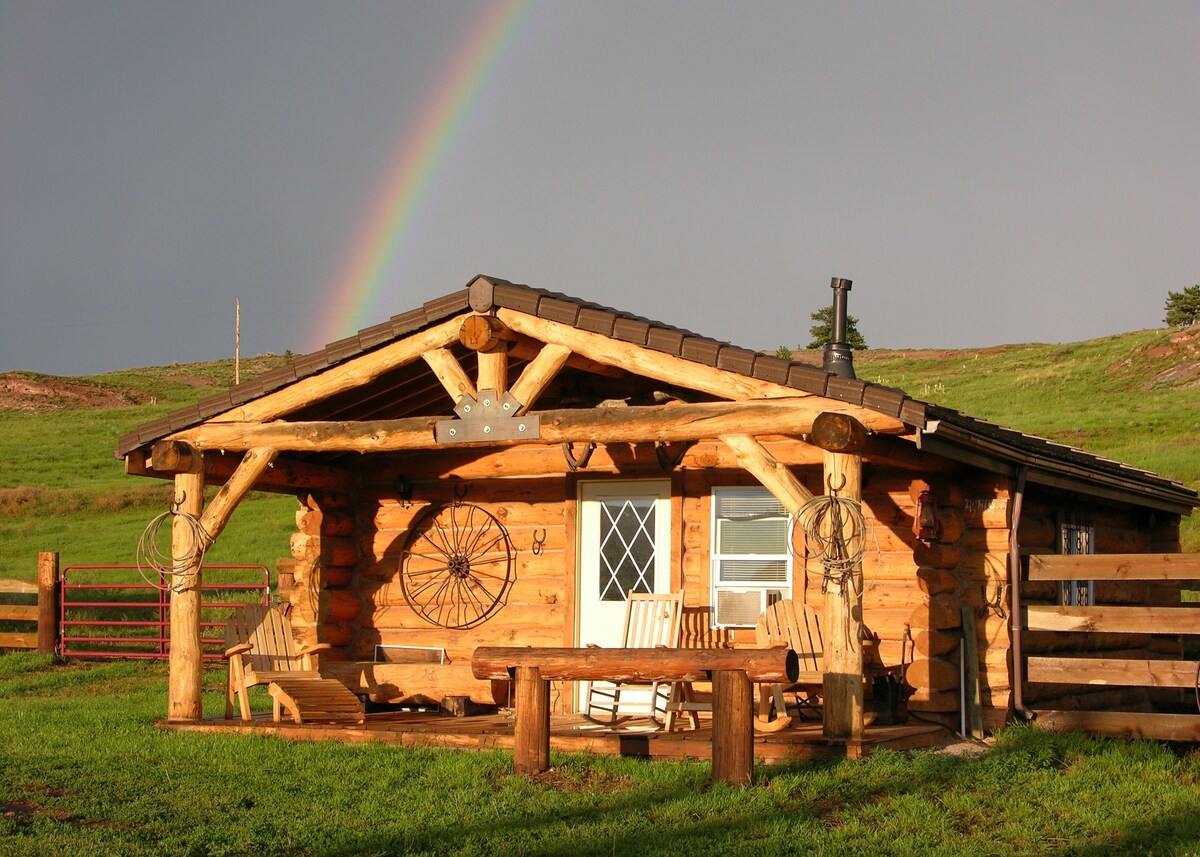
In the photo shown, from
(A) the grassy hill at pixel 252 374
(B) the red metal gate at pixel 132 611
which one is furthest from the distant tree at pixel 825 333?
(B) the red metal gate at pixel 132 611

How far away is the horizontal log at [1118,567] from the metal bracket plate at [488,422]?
424 cm

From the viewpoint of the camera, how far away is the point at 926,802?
24.9 ft

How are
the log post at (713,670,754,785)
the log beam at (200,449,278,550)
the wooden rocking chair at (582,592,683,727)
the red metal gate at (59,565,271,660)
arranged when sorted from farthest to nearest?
1. the red metal gate at (59,565,271,660)
2. the log beam at (200,449,278,550)
3. the wooden rocking chair at (582,592,683,727)
4. the log post at (713,670,754,785)

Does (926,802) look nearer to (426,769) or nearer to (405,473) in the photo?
(426,769)

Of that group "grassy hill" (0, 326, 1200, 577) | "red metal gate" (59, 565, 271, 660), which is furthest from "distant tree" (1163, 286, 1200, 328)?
"red metal gate" (59, 565, 271, 660)

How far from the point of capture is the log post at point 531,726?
333 inches

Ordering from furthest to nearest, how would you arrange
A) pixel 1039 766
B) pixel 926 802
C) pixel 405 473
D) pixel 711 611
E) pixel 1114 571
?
pixel 405 473, pixel 711 611, pixel 1114 571, pixel 1039 766, pixel 926 802

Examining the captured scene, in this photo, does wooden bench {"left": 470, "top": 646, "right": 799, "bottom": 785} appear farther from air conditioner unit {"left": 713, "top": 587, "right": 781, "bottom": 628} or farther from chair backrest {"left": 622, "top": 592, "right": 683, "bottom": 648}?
air conditioner unit {"left": 713, "top": 587, "right": 781, "bottom": 628}

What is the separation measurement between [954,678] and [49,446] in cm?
3775

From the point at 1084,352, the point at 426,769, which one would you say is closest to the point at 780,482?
the point at 426,769

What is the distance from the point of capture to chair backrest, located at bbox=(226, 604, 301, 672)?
11398 mm

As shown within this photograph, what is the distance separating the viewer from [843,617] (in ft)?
29.0

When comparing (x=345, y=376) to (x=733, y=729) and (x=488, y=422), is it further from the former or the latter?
(x=733, y=729)

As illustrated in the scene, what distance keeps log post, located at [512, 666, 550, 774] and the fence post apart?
11016 millimetres
